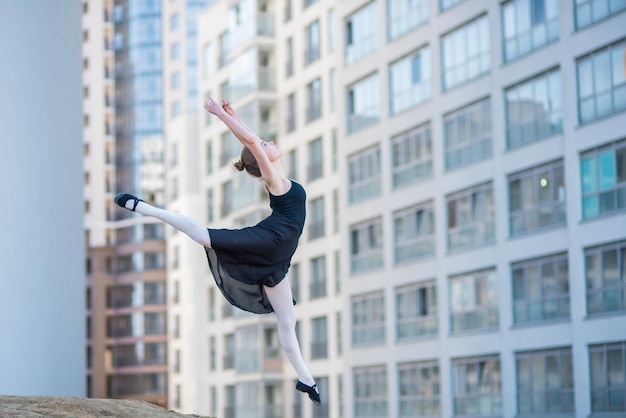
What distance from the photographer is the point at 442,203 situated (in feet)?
179

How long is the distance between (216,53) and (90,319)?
200 ft

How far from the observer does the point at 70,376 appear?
97.0 ft

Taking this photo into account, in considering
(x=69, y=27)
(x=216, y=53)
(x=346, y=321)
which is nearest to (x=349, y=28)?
(x=346, y=321)

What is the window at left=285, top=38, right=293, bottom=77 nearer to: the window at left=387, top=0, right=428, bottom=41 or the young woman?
the window at left=387, top=0, right=428, bottom=41

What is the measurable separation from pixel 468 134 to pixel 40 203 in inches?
1054

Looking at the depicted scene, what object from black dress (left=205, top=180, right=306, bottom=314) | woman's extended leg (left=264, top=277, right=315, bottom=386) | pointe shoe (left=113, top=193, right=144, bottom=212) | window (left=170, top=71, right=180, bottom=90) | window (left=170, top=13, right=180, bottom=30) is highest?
window (left=170, top=13, right=180, bottom=30)

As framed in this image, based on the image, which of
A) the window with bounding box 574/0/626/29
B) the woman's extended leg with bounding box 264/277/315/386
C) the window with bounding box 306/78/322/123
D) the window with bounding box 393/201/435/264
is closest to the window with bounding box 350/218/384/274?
the window with bounding box 393/201/435/264

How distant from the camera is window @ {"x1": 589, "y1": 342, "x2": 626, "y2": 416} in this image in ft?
140

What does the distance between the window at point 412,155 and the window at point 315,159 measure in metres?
14.7

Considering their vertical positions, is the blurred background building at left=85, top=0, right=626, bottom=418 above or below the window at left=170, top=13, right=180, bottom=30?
below

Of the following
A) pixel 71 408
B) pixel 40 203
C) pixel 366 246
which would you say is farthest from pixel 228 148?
pixel 71 408

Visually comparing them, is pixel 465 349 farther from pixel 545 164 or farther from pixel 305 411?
pixel 305 411

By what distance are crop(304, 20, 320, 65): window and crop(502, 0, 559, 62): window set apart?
24.8m

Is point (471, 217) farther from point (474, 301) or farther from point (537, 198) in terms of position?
point (537, 198)
